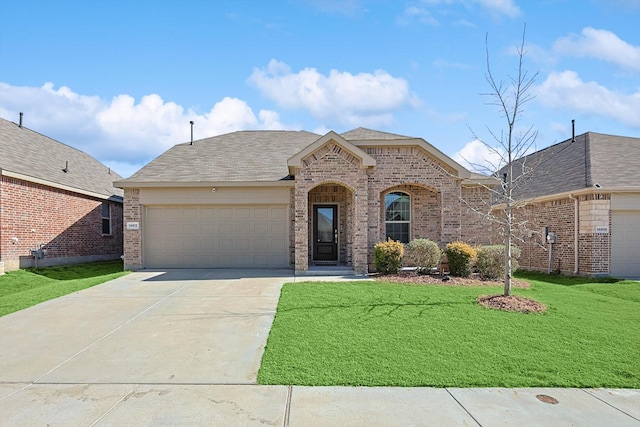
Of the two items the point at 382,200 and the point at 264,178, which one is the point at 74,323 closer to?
the point at 264,178

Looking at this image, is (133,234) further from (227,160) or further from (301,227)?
(301,227)

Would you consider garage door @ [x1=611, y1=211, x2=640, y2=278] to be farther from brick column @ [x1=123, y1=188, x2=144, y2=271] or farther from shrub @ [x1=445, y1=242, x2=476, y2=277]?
brick column @ [x1=123, y1=188, x2=144, y2=271]

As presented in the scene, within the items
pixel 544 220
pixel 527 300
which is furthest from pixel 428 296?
pixel 544 220

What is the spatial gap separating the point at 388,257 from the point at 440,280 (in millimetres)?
1676

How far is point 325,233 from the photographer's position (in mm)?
14125

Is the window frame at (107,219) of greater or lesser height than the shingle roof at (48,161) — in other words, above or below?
below

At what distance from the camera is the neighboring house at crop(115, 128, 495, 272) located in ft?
40.4

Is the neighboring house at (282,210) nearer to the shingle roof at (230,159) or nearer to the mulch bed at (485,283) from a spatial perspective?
the shingle roof at (230,159)

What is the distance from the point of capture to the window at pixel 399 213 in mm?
13266

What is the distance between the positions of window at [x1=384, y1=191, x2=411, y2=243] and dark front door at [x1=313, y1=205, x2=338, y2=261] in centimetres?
203

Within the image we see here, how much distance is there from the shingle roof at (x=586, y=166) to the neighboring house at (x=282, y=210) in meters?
2.85

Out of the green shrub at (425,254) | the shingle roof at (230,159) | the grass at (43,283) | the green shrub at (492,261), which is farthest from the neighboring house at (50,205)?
the green shrub at (492,261)

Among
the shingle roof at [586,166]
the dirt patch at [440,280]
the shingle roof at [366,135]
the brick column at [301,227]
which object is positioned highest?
the shingle roof at [366,135]

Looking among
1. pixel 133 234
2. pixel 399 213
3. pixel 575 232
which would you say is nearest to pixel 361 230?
pixel 399 213
